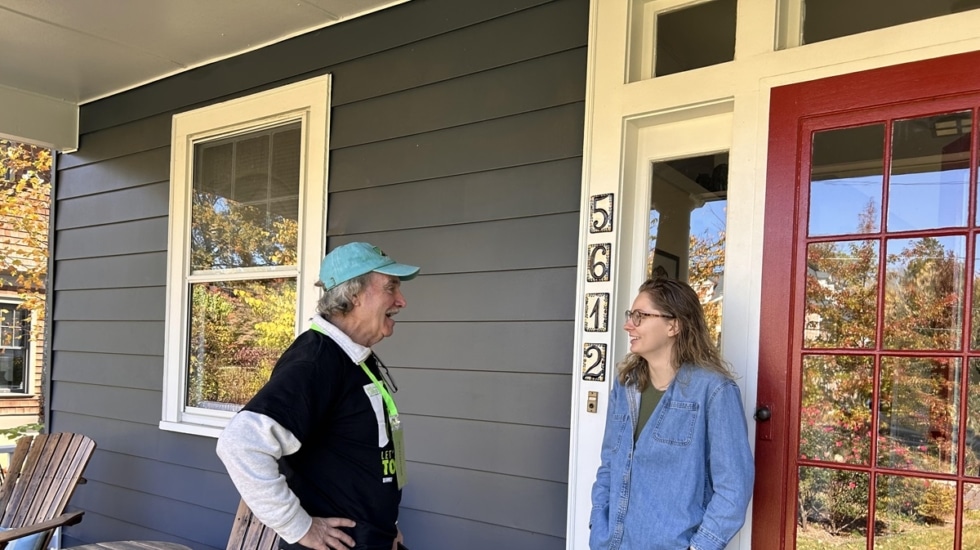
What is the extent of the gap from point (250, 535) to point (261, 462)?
131 cm

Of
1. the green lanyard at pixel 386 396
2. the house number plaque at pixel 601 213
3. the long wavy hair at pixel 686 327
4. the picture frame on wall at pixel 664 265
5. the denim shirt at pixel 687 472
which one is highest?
the house number plaque at pixel 601 213

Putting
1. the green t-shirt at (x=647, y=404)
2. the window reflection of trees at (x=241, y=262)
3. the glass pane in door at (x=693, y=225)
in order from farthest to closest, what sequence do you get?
the window reflection of trees at (x=241, y=262) < the glass pane in door at (x=693, y=225) < the green t-shirt at (x=647, y=404)

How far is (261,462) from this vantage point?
52.9 inches

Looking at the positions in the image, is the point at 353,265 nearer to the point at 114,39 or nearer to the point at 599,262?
the point at 599,262

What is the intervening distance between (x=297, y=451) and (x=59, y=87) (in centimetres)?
372

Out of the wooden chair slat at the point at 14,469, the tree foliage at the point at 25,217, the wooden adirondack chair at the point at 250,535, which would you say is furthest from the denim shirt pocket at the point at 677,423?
the tree foliage at the point at 25,217

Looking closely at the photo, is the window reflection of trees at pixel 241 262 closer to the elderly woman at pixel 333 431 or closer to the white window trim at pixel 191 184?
the white window trim at pixel 191 184

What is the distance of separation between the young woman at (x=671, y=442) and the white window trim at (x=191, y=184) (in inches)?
67.6

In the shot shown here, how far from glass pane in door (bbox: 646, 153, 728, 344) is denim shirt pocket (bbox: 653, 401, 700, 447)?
1.73 feet

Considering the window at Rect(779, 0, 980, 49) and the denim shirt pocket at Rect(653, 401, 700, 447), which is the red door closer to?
the window at Rect(779, 0, 980, 49)

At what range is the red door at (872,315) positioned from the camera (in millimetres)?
1764

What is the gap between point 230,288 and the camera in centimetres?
359

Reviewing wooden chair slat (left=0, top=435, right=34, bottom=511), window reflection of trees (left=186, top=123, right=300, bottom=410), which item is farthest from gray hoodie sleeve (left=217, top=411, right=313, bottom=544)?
wooden chair slat (left=0, top=435, right=34, bottom=511)

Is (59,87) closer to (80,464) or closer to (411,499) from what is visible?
(80,464)
